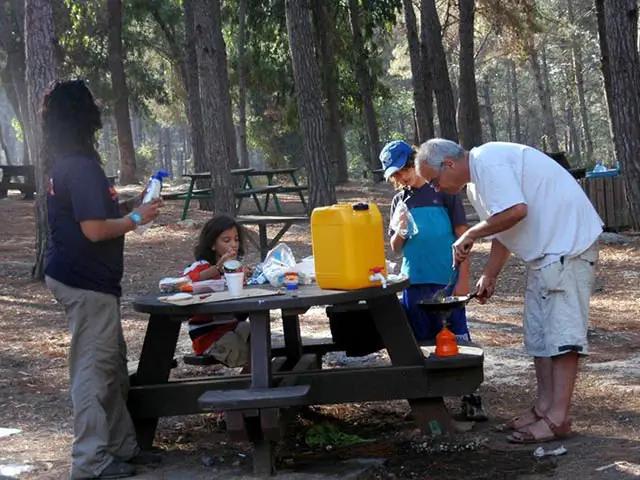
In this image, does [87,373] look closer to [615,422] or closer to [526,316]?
→ [526,316]

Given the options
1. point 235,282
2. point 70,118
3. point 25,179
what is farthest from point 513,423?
point 25,179

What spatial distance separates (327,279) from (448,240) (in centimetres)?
96

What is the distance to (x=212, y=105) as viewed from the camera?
14.9 meters

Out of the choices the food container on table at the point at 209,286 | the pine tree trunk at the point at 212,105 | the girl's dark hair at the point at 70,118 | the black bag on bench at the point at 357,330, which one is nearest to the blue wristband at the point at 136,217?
the girl's dark hair at the point at 70,118

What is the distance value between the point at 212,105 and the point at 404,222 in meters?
9.70

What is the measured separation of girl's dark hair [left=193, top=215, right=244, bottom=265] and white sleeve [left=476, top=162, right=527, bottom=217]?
1482 mm

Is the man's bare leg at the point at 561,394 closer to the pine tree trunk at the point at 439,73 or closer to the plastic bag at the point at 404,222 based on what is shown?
the plastic bag at the point at 404,222

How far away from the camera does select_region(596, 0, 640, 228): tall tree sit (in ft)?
44.6

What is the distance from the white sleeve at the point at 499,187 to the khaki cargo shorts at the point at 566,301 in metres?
0.39

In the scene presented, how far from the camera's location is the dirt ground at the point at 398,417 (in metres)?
4.80

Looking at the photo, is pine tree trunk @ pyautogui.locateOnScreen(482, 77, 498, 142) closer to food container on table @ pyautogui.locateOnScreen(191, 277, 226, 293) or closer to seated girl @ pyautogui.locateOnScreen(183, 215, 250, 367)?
seated girl @ pyautogui.locateOnScreen(183, 215, 250, 367)

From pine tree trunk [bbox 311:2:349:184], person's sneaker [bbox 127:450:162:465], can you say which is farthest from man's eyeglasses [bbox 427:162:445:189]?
pine tree trunk [bbox 311:2:349:184]

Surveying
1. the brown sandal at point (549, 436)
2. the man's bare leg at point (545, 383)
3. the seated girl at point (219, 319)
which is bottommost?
the brown sandal at point (549, 436)

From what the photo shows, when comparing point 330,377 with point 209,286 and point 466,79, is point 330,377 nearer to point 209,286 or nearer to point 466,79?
point 209,286
